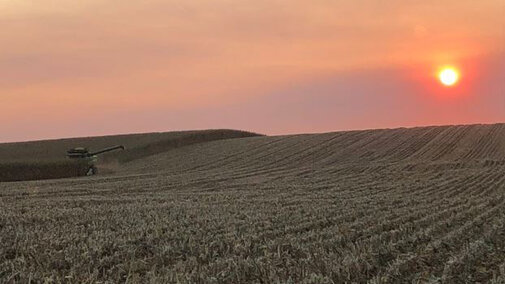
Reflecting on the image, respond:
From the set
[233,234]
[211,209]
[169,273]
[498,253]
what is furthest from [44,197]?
[498,253]

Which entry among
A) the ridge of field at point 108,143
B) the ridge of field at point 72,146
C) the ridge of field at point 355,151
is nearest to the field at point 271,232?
the ridge of field at point 355,151

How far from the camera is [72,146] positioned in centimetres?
5231

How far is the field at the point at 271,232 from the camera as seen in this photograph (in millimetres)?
7930

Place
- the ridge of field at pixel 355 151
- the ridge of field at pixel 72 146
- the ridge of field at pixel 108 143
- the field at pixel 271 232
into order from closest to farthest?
1. the field at pixel 271 232
2. the ridge of field at pixel 355 151
3. the ridge of field at pixel 72 146
4. the ridge of field at pixel 108 143

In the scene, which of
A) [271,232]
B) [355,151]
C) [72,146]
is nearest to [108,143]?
[72,146]

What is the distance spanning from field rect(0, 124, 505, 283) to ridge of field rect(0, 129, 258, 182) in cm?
1245

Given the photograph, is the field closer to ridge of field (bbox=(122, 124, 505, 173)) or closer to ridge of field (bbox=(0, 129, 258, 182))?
ridge of field (bbox=(122, 124, 505, 173))

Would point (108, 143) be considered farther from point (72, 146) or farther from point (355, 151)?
point (355, 151)

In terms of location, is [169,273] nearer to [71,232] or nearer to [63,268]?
[63,268]

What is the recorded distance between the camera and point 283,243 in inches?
388

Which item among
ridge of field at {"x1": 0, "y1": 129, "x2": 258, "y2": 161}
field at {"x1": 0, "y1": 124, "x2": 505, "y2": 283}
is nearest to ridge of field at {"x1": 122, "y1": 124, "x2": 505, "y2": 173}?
ridge of field at {"x1": 0, "y1": 129, "x2": 258, "y2": 161}

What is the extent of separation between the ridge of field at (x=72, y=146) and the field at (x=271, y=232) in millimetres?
12445

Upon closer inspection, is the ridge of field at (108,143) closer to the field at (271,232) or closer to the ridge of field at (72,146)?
the ridge of field at (72,146)

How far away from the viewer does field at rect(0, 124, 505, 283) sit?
26.0ft
